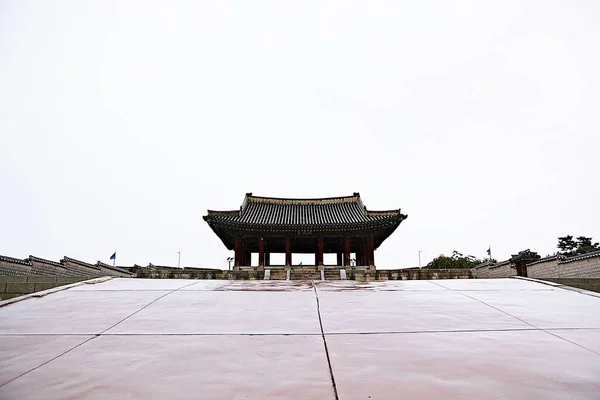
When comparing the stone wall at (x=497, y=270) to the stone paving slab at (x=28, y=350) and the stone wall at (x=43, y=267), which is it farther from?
the stone wall at (x=43, y=267)

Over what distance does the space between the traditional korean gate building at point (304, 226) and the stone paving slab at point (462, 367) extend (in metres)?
16.3

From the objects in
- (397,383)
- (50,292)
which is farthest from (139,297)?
(397,383)

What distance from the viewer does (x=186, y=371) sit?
2326mm

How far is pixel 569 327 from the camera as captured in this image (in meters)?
3.43

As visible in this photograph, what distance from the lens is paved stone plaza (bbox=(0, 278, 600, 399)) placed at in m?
2.08

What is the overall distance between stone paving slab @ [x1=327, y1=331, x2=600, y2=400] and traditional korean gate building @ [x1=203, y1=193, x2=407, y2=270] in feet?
53.6

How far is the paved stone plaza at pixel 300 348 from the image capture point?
2.08 metres

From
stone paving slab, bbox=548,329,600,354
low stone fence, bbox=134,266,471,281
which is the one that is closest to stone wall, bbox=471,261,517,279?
low stone fence, bbox=134,266,471,281

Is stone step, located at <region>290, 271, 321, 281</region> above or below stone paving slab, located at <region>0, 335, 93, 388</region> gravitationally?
above

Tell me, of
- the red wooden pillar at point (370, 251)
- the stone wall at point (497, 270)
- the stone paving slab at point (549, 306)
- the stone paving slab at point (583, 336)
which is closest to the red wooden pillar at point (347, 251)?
the red wooden pillar at point (370, 251)

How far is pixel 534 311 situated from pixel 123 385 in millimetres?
4261

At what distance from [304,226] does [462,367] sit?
701 inches

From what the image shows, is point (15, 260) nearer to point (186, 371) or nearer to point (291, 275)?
point (291, 275)

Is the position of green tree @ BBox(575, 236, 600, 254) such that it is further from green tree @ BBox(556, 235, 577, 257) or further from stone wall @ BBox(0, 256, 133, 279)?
stone wall @ BBox(0, 256, 133, 279)
